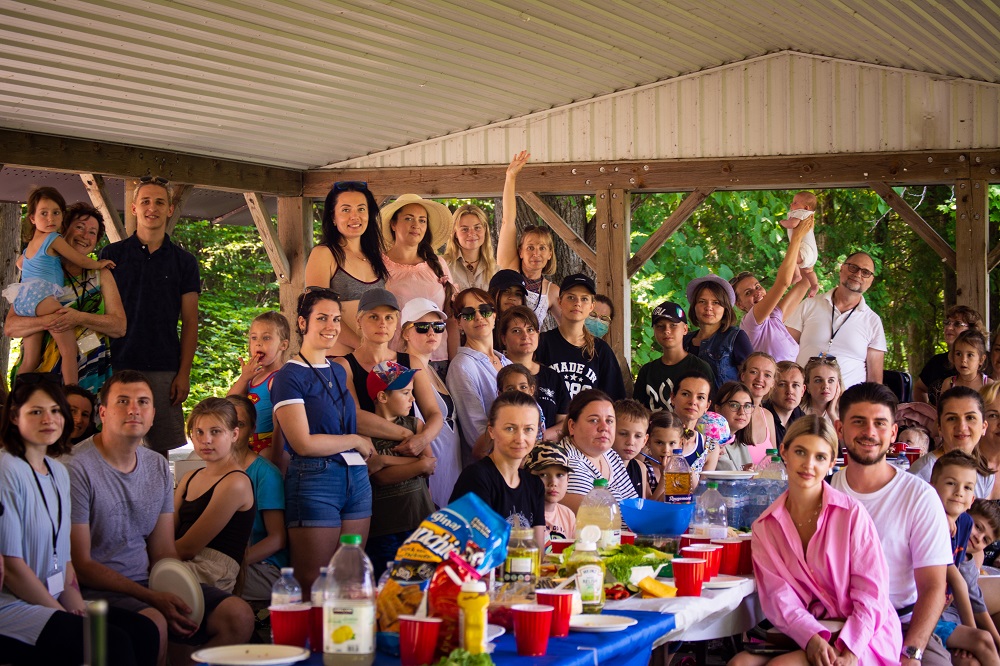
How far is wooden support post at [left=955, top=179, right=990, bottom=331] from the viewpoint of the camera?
8797mm

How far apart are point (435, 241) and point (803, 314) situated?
279 centimetres

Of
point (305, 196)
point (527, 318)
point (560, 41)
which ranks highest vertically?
point (560, 41)

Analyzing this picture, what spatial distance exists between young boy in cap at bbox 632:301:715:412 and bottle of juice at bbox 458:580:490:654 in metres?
3.89

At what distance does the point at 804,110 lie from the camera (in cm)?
916

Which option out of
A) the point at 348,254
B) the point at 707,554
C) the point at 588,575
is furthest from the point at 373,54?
the point at 588,575

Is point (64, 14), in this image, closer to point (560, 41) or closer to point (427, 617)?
point (560, 41)

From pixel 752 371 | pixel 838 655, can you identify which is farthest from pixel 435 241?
pixel 838 655

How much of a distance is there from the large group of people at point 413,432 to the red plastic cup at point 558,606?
926 millimetres

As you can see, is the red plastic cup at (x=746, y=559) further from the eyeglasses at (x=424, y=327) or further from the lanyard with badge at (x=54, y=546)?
the lanyard with badge at (x=54, y=546)

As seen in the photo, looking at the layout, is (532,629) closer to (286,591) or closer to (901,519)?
(286,591)

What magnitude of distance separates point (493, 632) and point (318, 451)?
190 cm

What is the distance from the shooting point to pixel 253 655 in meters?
2.67

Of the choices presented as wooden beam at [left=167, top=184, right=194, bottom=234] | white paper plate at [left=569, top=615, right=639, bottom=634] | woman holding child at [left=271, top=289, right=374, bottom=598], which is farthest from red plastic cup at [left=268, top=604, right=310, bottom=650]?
wooden beam at [left=167, top=184, right=194, bottom=234]

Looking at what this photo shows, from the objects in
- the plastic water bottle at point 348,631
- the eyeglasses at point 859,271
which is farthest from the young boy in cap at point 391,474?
the eyeglasses at point 859,271
